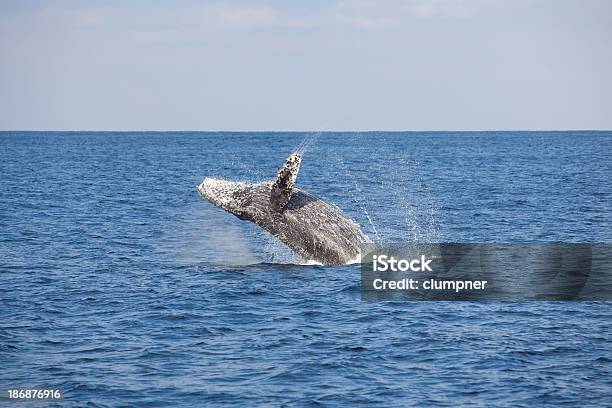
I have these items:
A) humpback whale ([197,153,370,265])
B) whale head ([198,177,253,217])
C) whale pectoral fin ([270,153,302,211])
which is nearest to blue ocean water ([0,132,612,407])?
humpback whale ([197,153,370,265])

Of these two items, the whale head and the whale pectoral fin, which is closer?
the whale pectoral fin

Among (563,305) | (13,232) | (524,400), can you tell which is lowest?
(524,400)

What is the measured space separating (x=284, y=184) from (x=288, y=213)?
115 cm

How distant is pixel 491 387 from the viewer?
55.9 feet

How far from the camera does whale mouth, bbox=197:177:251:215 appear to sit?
83.6 feet

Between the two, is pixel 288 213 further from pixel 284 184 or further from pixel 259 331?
pixel 259 331

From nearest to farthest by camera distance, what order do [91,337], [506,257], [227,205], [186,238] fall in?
[91,337] → [227,205] → [506,257] → [186,238]

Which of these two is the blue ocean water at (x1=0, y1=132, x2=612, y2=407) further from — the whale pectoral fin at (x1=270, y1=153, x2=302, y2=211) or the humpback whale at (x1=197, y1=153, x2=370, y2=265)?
the whale pectoral fin at (x1=270, y1=153, x2=302, y2=211)

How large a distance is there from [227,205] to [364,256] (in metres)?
4.83

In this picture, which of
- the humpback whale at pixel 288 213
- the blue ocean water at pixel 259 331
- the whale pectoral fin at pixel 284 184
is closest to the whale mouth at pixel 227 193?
the humpback whale at pixel 288 213

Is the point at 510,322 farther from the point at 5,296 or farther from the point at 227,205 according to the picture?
the point at 5,296

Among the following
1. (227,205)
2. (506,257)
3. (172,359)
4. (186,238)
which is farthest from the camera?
(186,238)

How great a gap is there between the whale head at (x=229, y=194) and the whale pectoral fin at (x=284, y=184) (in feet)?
3.09

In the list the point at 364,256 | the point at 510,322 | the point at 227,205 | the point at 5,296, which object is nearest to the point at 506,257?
the point at 364,256
